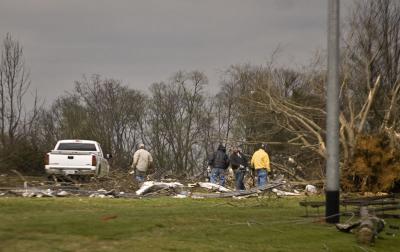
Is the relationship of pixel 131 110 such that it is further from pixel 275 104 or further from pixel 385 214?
pixel 385 214

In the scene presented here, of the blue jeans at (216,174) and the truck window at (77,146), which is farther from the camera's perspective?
the truck window at (77,146)

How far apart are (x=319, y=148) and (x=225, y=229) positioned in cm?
1508

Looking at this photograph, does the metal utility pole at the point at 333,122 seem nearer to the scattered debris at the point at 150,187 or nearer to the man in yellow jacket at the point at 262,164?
the scattered debris at the point at 150,187

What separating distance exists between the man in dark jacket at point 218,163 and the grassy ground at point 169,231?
35.0 ft

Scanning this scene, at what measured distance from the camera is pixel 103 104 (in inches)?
2825

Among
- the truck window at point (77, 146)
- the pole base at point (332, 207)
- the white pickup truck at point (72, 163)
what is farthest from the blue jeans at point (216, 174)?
the pole base at point (332, 207)

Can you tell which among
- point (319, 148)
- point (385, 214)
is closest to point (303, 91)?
point (319, 148)

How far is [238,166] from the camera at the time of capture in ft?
82.2

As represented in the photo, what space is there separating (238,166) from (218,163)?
37.3 inches

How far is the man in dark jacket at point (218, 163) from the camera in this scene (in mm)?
25705

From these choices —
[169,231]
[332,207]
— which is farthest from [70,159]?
[169,231]

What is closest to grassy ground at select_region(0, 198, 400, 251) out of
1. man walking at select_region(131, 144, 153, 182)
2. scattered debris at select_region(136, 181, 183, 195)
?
scattered debris at select_region(136, 181, 183, 195)

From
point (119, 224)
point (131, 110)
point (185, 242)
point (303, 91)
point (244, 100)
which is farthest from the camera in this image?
point (131, 110)

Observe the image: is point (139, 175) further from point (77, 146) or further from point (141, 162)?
point (77, 146)
